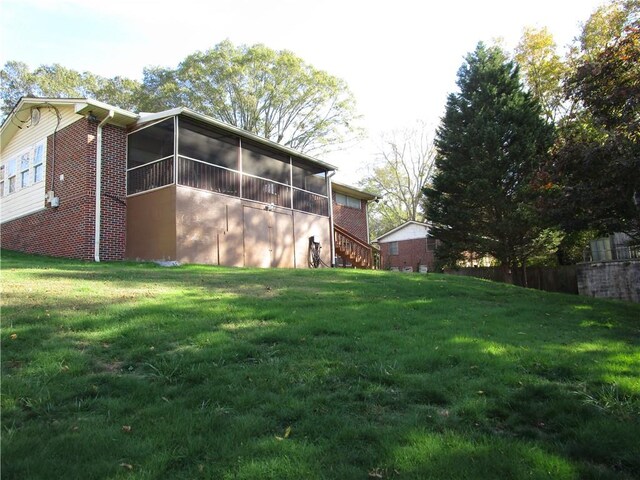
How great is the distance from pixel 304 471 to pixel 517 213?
17017 mm

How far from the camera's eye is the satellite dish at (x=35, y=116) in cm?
1528

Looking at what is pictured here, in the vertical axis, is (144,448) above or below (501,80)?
below

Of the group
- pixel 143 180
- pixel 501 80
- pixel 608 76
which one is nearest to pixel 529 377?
pixel 608 76

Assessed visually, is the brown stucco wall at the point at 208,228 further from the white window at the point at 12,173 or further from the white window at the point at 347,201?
the white window at the point at 347,201

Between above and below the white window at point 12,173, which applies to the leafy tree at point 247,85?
above

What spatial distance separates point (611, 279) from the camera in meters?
18.5

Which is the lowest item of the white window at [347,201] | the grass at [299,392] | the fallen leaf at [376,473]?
the fallen leaf at [376,473]

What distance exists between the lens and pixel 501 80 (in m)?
19.5

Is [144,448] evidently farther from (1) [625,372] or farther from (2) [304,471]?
(1) [625,372]

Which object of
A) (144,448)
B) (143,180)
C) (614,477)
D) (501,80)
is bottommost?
(614,477)

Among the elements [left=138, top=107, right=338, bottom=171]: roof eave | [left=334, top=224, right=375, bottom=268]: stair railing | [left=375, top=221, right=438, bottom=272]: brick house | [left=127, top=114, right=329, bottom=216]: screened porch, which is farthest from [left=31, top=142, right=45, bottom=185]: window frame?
[left=375, top=221, right=438, bottom=272]: brick house

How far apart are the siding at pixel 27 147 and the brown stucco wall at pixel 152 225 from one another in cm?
307

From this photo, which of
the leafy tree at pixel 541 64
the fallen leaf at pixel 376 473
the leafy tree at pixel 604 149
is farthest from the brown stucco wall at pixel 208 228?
the leafy tree at pixel 541 64

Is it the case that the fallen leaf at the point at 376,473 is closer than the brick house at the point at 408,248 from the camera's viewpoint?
Yes
